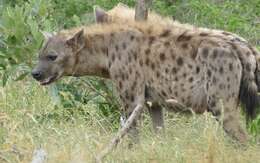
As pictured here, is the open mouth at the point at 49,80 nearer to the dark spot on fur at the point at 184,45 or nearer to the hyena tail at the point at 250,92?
the dark spot on fur at the point at 184,45

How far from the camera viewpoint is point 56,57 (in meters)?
7.27

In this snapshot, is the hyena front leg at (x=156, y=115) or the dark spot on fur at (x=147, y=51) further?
the hyena front leg at (x=156, y=115)

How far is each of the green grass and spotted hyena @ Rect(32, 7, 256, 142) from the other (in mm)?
227

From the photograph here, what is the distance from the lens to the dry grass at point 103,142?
5.54 meters

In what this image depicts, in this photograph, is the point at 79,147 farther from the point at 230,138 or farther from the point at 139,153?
the point at 230,138

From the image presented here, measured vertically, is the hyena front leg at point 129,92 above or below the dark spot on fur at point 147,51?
below

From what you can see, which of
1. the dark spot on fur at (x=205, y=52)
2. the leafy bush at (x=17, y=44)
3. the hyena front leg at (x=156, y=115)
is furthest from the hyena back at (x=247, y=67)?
the leafy bush at (x=17, y=44)

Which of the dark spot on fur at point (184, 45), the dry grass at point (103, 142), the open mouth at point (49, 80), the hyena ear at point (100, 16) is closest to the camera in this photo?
the dry grass at point (103, 142)

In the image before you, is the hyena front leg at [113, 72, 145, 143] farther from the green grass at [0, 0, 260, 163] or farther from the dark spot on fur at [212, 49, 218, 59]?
the dark spot on fur at [212, 49, 218, 59]

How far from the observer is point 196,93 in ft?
22.1

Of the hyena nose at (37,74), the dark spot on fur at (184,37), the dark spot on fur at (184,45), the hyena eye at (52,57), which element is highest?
the dark spot on fur at (184,37)

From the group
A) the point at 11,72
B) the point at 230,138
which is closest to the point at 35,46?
the point at 11,72

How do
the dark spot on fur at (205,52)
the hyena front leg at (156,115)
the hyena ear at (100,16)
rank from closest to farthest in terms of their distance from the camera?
the dark spot on fur at (205,52)
the hyena front leg at (156,115)
the hyena ear at (100,16)

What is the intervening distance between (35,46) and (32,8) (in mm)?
902
